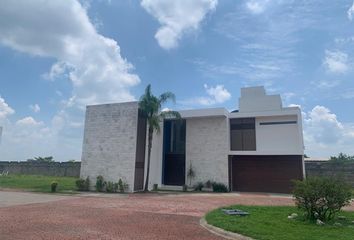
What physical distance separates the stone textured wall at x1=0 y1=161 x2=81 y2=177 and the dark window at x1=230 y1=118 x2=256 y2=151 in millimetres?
22061

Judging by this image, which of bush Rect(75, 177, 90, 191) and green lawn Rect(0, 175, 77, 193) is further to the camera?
bush Rect(75, 177, 90, 191)

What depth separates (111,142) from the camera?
899 inches

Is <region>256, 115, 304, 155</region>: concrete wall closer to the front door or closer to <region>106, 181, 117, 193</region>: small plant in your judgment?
the front door

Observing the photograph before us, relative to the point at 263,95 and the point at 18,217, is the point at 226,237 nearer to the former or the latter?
the point at 18,217

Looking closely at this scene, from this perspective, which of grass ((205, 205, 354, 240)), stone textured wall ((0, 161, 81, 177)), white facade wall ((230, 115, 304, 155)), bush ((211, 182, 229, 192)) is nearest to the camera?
A: grass ((205, 205, 354, 240))

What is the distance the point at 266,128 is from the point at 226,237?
17.5m

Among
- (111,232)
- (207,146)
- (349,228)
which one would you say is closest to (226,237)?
(111,232)

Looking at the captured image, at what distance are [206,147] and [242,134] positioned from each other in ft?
10.5

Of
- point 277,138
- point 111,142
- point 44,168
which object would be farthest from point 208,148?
point 44,168

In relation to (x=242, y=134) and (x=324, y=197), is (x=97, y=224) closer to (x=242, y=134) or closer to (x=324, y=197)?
(x=324, y=197)

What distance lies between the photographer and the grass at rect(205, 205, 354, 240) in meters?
7.14

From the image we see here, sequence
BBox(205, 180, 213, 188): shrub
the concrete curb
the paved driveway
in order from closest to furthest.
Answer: the concrete curb < the paved driveway < BBox(205, 180, 213, 188): shrub

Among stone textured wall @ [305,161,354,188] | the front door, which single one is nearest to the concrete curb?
the front door

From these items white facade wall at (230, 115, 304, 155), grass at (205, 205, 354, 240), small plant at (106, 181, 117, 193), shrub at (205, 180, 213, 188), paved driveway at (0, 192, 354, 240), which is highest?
white facade wall at (230, 115, 304, 155)
